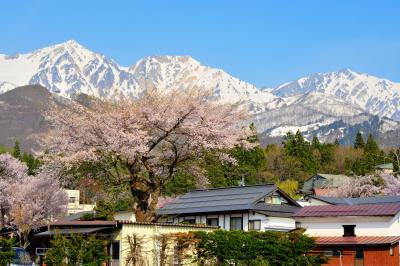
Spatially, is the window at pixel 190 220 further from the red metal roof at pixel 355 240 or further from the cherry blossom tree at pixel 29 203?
the cherry blossom tree at pixel 29 203

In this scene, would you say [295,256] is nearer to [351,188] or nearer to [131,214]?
[131,214]

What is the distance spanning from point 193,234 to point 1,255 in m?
8.08

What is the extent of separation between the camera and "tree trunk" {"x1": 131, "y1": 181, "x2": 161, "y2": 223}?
3338 centimetres

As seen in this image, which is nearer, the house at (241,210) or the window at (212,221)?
the house at (241,210)

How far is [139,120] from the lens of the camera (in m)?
34.0

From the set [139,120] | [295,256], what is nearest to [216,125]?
[139,120]

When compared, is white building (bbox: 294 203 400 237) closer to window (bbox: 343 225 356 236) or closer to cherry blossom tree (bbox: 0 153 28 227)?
window (bbox: 343 225 356 236)

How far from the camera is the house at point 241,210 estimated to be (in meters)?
36.5

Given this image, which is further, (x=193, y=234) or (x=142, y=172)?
(x=142, y=172)

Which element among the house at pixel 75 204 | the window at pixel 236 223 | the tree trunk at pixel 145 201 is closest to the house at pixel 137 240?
the tree trunk at pixel 145 201

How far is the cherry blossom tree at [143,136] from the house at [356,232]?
20.9 feet

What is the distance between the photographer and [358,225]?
1249 inches

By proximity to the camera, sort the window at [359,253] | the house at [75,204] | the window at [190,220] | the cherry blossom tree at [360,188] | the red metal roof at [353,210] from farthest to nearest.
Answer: the house at [75,204] < the cherry blossom tree at [360,188] < the window at [190,220] < the red metal roof at [353,210] < the window at [359,253]

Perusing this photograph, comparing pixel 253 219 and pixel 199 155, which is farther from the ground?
pixel 199 155
